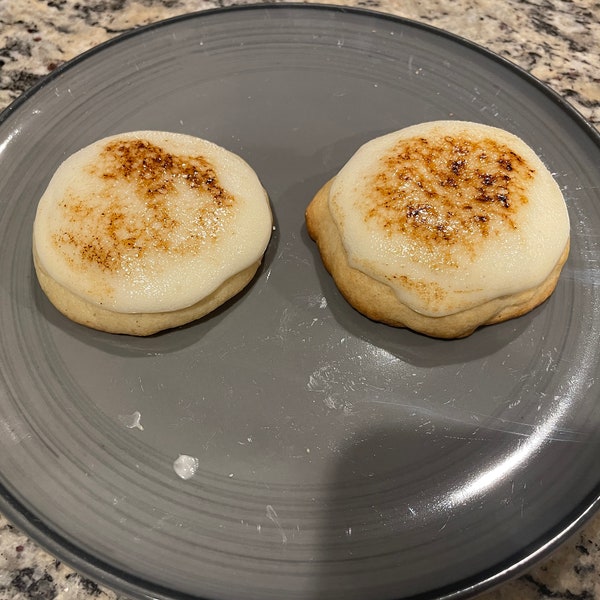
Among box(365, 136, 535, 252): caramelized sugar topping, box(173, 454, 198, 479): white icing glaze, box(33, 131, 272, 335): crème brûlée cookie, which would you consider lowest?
box(173, 454, 198, 479): white icing glaze

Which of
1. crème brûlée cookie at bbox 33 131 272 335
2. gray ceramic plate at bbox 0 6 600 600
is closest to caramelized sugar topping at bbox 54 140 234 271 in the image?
crème brûlée cookie at bbox 33 131 272 335

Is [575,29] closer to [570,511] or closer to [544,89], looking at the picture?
[544,89]

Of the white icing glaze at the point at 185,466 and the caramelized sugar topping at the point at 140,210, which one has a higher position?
the caramelized sugar topping at the point at 140,210

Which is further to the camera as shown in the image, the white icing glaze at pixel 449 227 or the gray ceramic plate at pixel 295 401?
the white icing glaze at pixel 449 227

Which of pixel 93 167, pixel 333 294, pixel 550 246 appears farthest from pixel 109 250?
pixel 550 246

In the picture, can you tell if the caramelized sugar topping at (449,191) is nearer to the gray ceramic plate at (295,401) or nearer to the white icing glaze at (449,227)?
the white icing glaze at (449,227)

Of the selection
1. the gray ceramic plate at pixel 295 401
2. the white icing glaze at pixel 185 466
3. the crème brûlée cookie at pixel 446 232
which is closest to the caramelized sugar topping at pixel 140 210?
the gray ceramic plate at pixel 295 401

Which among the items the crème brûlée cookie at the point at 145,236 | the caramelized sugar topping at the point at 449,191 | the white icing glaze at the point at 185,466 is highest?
the caramelized sugar topping at the point at 449,191

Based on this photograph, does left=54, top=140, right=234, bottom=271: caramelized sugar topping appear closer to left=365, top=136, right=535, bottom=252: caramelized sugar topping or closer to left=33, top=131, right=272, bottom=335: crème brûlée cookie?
left=33, top=131, right=272, bottom=335: crème brûlée cookie
